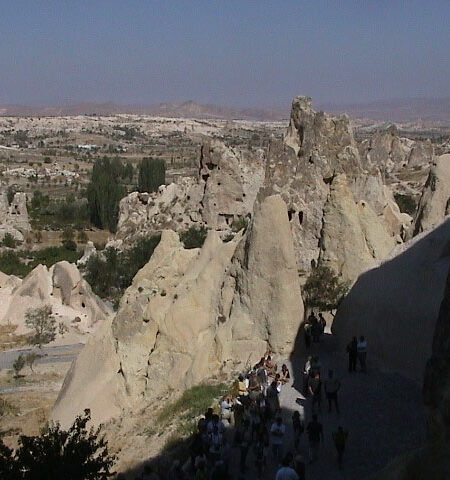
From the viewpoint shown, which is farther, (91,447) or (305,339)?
(305,339)

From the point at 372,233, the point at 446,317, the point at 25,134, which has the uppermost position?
the point at 446,317

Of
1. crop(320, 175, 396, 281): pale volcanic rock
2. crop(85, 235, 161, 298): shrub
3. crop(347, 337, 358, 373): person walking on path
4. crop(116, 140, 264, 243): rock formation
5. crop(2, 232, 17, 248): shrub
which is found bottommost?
crop(2, 232, 17, 248): shrub

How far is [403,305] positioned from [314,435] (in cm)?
446

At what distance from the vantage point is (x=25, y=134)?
188000 millimetres

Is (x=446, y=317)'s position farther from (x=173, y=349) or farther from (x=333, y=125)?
(x=333, y=125)

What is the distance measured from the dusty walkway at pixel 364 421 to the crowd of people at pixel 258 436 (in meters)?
0.09

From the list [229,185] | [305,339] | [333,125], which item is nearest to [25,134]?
[229,185]

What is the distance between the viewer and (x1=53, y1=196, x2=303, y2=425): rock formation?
14.3 m

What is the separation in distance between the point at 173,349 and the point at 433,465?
9633 mm

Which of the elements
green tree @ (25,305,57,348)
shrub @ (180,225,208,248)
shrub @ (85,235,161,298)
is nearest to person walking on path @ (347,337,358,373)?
green tree @ (25,305,57,348)

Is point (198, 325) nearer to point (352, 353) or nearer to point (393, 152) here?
point (352, 353)

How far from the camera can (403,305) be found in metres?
12.8

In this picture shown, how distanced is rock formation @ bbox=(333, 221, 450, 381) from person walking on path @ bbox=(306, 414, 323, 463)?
3.25m

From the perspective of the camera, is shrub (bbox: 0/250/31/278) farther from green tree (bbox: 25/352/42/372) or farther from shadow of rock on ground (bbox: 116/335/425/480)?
shadow of rock on ground (bbox: 116/335/425/480)
